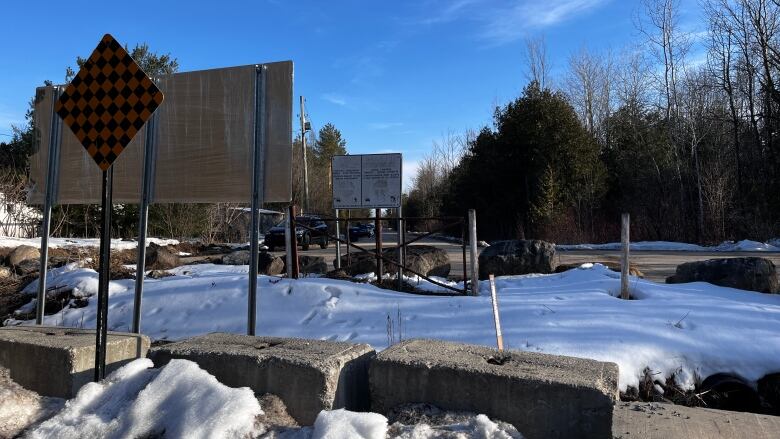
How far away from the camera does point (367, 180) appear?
442 inches

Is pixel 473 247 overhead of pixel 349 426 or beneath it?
overhead

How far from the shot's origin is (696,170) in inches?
1099

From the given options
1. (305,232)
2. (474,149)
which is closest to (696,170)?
(474,149)

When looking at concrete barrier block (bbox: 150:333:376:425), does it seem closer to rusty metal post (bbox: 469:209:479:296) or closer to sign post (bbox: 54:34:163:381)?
sign post (bbox: 54:34:163:381)

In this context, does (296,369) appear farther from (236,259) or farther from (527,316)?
(236,259)

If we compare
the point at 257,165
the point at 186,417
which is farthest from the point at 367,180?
the point at 186,417

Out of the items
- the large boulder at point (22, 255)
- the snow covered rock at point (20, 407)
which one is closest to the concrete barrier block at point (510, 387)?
the snow covered rock at point (20, 407)

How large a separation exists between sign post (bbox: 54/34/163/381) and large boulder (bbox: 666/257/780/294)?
8.93 m

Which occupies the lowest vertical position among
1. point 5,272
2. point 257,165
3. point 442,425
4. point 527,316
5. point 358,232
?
point 442,425

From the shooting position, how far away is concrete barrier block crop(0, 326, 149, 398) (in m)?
4.25

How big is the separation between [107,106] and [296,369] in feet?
9.52

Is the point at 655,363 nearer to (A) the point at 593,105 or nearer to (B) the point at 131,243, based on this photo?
(B) the point at 131,243

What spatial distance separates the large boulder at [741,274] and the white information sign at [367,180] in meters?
5.68

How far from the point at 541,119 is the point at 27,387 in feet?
94.3
